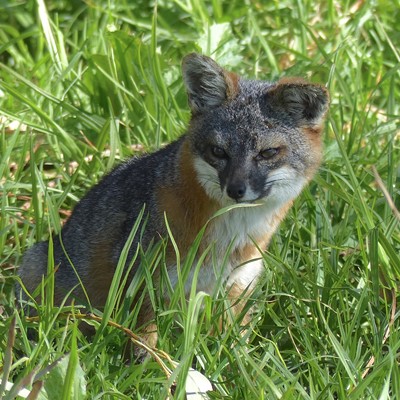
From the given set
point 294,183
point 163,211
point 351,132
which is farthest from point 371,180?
point 163,211

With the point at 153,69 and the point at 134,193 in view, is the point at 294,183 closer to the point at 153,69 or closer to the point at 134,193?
the point at 134,193

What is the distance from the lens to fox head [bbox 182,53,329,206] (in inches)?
184

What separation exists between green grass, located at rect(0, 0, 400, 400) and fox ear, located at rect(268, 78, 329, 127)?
24 centimetres

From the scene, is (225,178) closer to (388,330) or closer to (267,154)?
(267,154)

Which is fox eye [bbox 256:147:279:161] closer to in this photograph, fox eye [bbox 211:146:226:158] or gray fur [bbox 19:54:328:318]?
gray fur [bbox 19:54:328:318]

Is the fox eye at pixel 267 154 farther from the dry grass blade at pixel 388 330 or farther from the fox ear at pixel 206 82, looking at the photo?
the dry grass blade at pixel 388 330

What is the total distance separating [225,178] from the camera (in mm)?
4602

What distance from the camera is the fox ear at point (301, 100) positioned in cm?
471

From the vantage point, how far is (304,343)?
4449mm

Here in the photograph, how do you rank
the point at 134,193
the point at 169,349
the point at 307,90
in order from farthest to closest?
1. the point at 134,193
2. the point at 307,90
3. the point at 169,349

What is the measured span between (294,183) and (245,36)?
9.73 ft

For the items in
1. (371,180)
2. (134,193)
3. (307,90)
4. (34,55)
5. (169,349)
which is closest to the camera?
(169,349)

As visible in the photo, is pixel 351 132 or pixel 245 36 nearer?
pixel 351 132

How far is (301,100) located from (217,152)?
49cm
